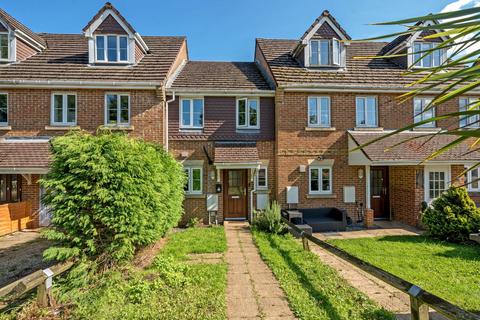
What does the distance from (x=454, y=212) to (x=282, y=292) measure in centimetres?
745

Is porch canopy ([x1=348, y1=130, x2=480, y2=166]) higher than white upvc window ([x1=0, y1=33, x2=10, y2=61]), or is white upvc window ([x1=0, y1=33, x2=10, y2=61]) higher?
→ white upvc window ([x1=0, y1=33, x2=10, y2=61])

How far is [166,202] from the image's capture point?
838 cm

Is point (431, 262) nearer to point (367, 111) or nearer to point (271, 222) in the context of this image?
point (271, 222)

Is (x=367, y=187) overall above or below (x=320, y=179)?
below

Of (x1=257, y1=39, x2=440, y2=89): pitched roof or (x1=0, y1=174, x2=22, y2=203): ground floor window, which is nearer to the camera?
(x1=0, y1=174, x2=22, y2=203): ground floor window

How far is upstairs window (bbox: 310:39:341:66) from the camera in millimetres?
13264

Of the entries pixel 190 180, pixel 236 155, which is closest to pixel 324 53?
pixel 236 155

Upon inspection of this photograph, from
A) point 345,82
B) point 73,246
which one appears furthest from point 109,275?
point 345,82

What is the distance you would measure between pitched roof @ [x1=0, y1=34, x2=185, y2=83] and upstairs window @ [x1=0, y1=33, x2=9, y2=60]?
0.59 meters

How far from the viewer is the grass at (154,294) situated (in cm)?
465

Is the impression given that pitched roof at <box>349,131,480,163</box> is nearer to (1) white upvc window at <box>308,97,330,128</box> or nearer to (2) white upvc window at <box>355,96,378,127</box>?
(2) white upvc window at <box>355,96,378,127</box>

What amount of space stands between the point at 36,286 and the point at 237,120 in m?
9.39

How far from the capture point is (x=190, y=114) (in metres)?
12.4

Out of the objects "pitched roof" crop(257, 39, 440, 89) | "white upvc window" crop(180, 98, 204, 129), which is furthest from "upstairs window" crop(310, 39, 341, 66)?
"white upvc window" crop(180, 98, 204, 129)
